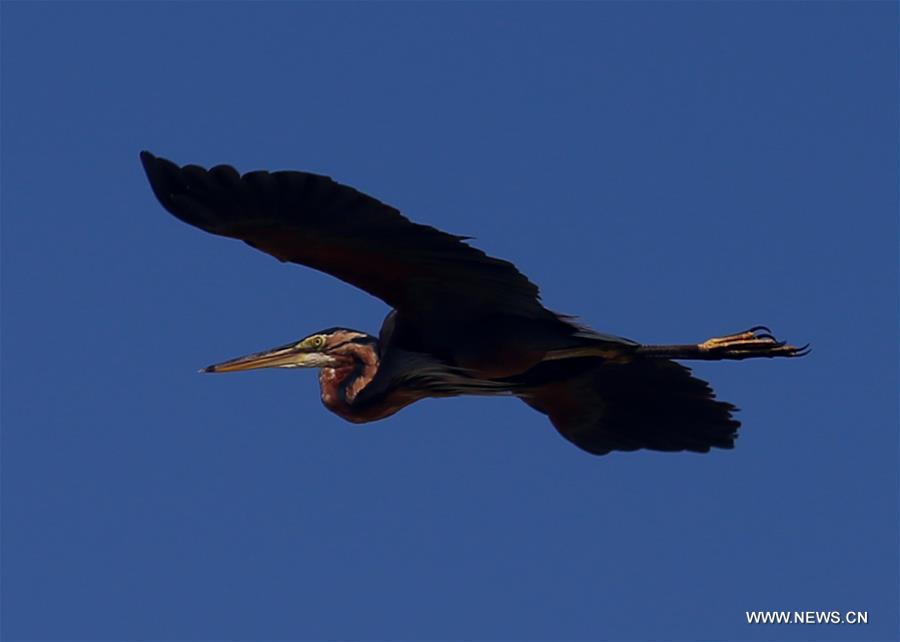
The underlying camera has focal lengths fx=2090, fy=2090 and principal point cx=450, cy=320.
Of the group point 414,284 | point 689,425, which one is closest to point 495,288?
point 414,284

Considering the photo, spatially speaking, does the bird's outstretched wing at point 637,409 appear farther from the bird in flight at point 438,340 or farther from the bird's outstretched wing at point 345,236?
the bird's outstretched wing at point 345,236

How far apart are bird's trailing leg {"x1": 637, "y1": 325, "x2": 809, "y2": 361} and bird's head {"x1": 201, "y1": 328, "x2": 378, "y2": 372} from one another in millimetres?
2230

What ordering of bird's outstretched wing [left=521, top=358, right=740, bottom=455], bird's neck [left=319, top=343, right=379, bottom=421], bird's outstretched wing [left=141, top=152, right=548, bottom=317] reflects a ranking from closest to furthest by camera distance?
bird's outstretched wing [left=141, top=152, right=548, bottom=317], bird's neck [left=319, top=343, right=379, bottom=421], bird's outstretched wing [left=521, top=358, right=740, bottom=455]

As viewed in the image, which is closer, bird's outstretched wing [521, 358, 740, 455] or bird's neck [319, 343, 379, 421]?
bird's neck [319, 343, 379, 421]

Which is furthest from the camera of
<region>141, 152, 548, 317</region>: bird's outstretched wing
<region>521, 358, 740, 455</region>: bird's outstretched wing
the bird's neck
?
<region>521, 358, 740, 455</region>: bird's outstretched wing

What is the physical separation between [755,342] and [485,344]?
2.13m

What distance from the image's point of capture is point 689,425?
1712cm

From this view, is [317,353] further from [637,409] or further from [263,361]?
[637,409]

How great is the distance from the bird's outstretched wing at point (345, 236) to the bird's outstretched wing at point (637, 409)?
1641 millimetres

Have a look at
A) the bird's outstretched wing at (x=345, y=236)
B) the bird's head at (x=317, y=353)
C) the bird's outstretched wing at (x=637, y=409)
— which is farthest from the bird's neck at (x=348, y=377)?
the bird's outstretched wing at (x=637, y=409)

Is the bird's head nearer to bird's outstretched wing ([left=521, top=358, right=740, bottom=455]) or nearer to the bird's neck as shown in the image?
the bird's neck

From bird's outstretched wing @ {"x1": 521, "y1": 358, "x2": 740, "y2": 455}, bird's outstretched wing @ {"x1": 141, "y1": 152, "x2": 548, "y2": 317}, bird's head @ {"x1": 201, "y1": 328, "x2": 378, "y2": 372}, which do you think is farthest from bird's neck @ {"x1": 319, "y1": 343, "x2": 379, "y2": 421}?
bird's outstretched wing @ {"x1": 521, "y1": 358, "x2": 740, "y2": 455}

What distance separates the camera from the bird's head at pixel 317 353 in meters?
16.5

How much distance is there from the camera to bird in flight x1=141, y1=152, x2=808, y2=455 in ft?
46.6
